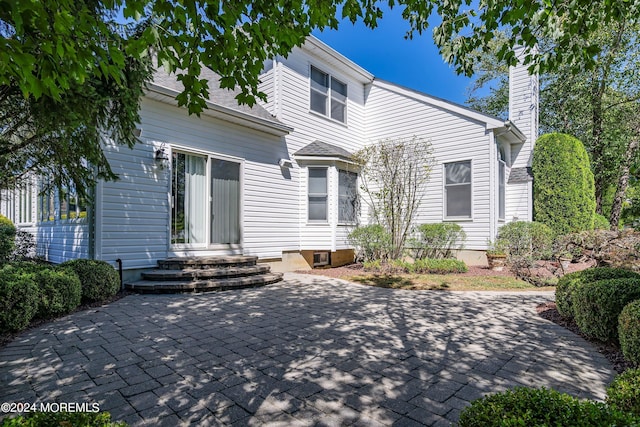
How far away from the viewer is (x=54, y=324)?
465 centimetres

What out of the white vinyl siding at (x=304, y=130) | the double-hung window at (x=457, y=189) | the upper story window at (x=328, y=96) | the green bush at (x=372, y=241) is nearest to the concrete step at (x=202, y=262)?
the white vinyl siding at (x=304, y=130)

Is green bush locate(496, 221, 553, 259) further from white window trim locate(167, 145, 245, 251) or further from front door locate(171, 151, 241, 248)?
front door locate(171, 151, 241, 248)

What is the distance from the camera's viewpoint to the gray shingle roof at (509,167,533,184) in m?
11.2

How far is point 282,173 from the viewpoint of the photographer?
10070 millimetres

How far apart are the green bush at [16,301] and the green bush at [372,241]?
763 centimetres

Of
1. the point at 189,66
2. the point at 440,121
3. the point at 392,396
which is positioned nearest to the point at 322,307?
the point at 392,396

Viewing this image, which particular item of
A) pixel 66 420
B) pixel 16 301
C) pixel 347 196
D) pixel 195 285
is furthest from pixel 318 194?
pixel 66 420

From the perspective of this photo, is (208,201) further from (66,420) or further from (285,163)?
(66,420)

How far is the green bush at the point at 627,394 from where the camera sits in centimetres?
173

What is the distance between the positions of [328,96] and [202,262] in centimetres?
710

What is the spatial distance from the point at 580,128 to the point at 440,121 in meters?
9.37

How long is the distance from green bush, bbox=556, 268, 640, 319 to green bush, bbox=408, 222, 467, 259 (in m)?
5.32

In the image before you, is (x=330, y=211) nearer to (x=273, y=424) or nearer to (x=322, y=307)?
(x=322, y=307)

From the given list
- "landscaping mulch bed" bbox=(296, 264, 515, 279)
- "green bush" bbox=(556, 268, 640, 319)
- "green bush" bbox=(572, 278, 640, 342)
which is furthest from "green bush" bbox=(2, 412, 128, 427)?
"landscaping mulch bed" bbox=(296, 264, 515, 279)
